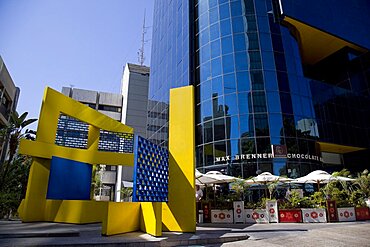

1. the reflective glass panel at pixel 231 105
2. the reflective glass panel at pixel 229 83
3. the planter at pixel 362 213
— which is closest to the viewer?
the planter at pixel 362 213

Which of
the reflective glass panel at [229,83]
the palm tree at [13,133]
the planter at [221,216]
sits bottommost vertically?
the planter at [221,216]

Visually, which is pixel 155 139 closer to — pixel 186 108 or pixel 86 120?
pixel 86 120

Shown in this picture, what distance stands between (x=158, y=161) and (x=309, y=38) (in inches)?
1098

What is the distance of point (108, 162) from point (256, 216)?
1043cm

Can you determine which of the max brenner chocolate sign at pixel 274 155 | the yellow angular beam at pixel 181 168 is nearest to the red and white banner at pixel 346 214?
the max brenner chocolate sign at pixel 274 155

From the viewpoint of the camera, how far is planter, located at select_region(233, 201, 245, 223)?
1506 cm

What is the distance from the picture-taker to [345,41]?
30250 mm

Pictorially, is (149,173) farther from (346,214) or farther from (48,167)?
(346,214)

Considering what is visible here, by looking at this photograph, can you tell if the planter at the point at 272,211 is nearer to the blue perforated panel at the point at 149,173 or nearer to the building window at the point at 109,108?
the blue perforated panel at the point at 149,173

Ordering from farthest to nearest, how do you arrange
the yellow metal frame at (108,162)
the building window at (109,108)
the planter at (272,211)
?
the building window at (109,108) → the planter at (272,211) → the yellow metal frame at (108,162)

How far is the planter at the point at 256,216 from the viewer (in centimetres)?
1502

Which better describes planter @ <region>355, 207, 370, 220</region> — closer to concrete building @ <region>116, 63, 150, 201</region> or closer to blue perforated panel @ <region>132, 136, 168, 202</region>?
blue perforated panel @ <region>132, 136, 168, 202</region>

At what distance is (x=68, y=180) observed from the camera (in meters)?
14.7

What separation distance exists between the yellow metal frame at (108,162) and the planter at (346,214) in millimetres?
10124
